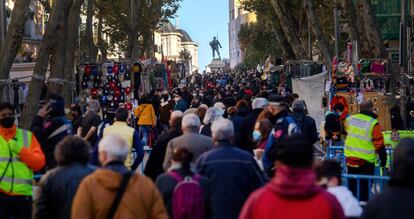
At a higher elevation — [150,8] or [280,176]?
[150,8]

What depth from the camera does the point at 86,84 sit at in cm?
2545

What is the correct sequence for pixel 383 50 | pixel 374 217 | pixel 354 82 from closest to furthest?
1. pixel 374 217
2. pixel 354 82
3. pixel 383 50

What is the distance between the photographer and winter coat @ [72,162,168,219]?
244 inches

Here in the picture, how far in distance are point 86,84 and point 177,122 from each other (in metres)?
14.7

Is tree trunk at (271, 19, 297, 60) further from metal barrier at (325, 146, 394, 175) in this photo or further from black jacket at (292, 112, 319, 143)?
black jacket at (292, 112, 319, 143)

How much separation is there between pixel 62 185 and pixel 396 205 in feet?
8.57

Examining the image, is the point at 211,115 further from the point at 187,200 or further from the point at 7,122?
the point at 187,200

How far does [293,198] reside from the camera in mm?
5074

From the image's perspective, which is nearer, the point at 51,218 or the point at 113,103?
the point at 51,218

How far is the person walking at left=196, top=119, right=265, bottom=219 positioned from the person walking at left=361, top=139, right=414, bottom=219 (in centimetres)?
226

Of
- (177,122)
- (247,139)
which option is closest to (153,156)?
(177,122)

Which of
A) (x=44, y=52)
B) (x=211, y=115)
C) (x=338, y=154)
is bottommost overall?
(x=338, y=154)

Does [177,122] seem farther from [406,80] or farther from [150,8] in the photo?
[150,8]

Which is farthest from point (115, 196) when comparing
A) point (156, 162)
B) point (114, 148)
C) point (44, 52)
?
point (44, 52)
